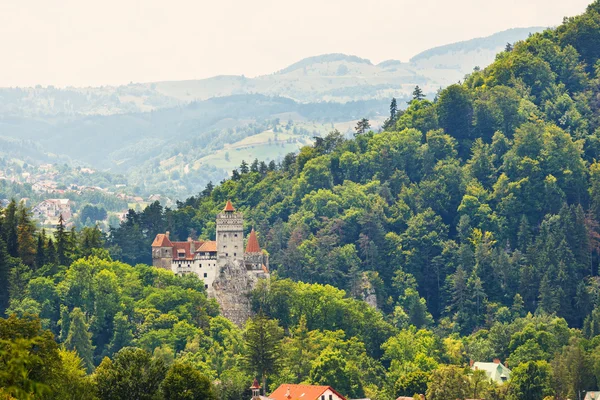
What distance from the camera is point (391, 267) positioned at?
145625mm

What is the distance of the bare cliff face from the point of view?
121 meters

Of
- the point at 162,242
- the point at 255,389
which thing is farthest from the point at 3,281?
the point at 255,389

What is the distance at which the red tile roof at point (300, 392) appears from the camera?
314 ft

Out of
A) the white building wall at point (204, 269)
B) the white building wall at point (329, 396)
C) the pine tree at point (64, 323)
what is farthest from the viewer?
the white building wall at point (204, 269)

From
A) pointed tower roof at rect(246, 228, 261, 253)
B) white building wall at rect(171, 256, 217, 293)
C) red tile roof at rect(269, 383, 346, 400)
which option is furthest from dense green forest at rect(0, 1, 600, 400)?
pointed tower roof at rect(246, 228, 261, 253)

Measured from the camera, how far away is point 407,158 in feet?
530

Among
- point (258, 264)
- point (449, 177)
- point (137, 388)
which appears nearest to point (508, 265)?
point (449, 177)

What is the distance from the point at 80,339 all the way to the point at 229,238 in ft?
56.7

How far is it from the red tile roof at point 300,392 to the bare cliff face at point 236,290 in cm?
2242

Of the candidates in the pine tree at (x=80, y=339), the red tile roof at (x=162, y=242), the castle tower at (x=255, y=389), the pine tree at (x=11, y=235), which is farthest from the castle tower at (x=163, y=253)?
the castle tower at (x=255, y=389)

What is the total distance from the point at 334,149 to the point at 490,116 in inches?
697

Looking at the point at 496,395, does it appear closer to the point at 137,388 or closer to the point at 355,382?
the point at 355,382

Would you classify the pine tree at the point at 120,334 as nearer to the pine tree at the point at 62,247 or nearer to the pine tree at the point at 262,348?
the pine tree at the point at 62,247

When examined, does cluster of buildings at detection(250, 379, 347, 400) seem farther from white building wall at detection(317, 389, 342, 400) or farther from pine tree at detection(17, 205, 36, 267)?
pine tree at detection(17, 205, 36, 267)
